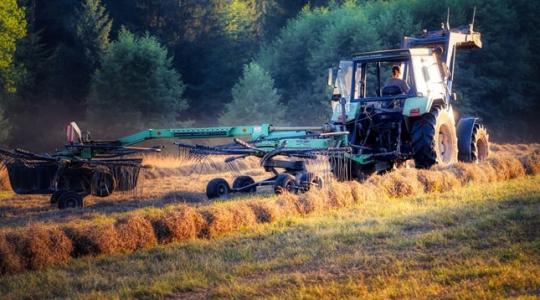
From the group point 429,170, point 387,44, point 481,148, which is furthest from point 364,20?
point 429,170

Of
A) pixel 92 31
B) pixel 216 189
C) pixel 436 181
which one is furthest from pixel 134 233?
pixel 92 31

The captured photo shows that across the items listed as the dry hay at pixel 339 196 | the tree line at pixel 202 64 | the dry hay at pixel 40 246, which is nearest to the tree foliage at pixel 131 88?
the tree line at pixel 202 64

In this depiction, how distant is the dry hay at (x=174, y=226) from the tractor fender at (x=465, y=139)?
8.37 meters

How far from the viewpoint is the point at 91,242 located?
8234mm

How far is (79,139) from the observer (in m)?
13.4

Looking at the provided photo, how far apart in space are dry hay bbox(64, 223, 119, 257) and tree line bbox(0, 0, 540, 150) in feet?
92.8

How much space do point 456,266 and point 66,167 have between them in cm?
830

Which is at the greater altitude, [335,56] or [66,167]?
[335,56]

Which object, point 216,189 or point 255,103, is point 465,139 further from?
point 255,103

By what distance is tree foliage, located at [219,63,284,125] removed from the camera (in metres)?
37.4

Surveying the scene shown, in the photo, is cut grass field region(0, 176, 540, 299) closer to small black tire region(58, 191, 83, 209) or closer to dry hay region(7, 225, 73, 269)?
dry hay region(7, 225, 73, 269)

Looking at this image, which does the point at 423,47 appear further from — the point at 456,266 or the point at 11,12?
the point at 11,12

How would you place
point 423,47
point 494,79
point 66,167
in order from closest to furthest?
1. point 66,167
2. point 423,47
3. point 494,79

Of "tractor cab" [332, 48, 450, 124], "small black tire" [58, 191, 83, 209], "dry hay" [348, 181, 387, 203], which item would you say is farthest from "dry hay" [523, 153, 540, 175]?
"small black tire" [58, 191, 83, 209]
